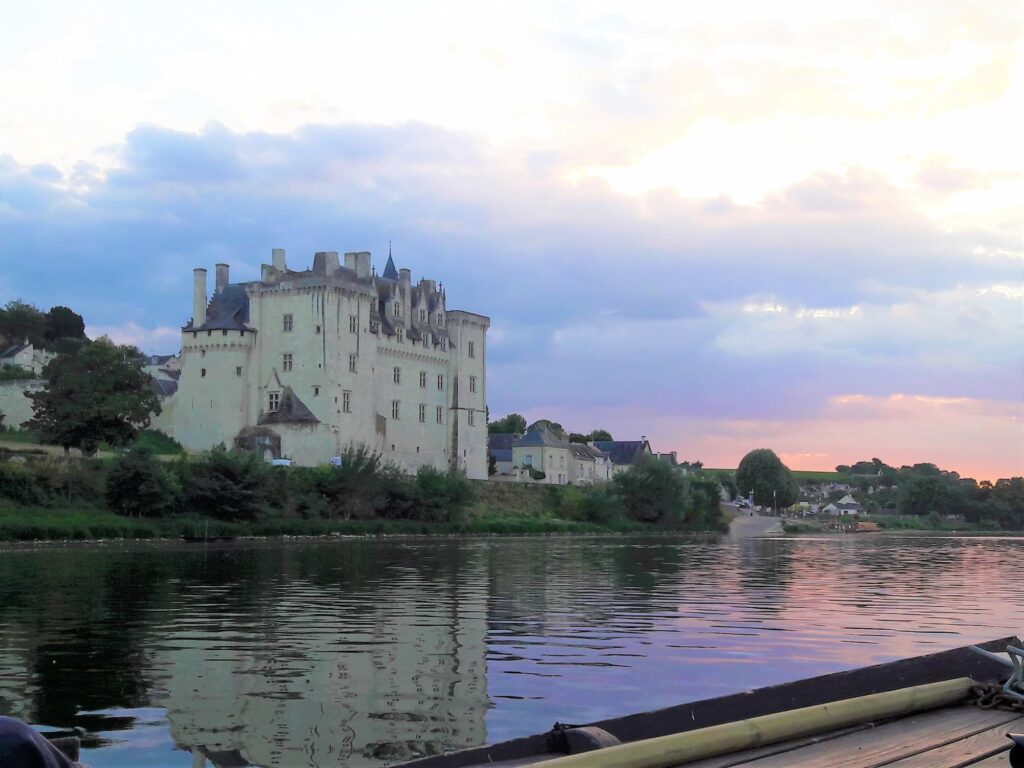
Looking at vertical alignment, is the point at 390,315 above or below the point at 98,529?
above

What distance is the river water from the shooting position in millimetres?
10234

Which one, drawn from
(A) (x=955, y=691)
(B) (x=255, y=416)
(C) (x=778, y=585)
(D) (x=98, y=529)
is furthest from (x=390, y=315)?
(A) (x=955, y=691)

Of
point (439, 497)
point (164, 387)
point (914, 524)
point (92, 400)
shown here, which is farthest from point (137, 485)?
A: point (914, 524)

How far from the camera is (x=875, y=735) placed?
5.91 metres

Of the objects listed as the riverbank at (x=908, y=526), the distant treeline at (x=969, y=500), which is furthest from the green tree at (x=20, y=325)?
the distant treeline at (x=969, y=500)

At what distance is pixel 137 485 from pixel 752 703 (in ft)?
155

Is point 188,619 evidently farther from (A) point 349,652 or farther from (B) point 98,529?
(B) point 98,529

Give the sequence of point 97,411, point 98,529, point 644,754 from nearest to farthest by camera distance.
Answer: point 644,754 → point 98,529 → point 97,411

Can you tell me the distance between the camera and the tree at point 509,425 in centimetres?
14012

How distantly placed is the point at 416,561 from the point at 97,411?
973 inches

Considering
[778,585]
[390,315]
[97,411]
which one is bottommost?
Answer: [778,585]

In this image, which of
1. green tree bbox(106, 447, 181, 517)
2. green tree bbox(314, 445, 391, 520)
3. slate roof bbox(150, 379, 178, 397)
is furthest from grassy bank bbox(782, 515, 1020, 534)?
green tree bbox(106, 447, 181, 517)

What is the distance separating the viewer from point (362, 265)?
80.2 m

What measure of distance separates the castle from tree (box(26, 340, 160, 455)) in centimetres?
1518
